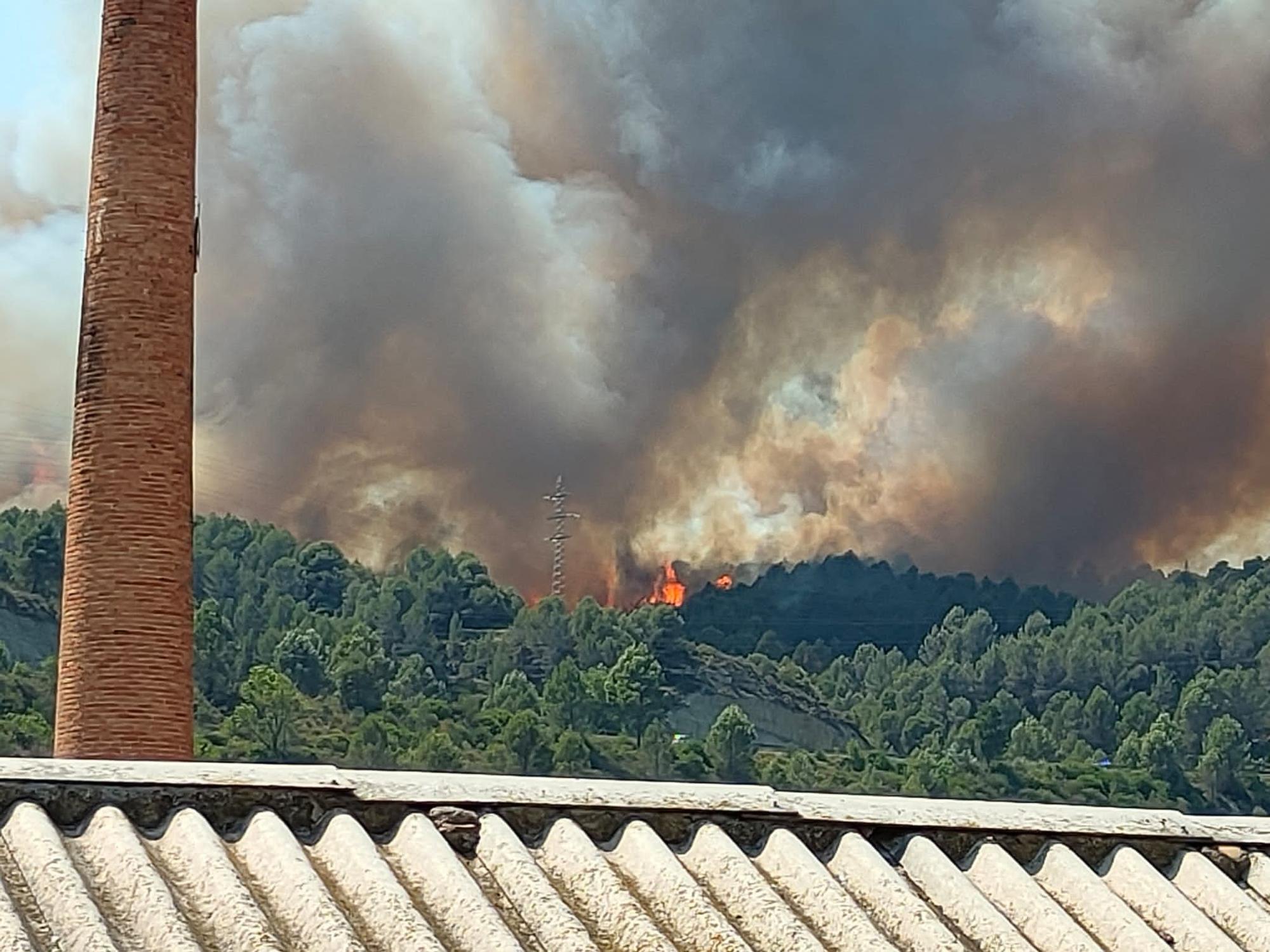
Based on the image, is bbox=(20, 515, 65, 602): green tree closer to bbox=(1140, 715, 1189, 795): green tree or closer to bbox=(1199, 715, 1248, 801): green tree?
bbox=(1140, 715, 1189, 795): green tree

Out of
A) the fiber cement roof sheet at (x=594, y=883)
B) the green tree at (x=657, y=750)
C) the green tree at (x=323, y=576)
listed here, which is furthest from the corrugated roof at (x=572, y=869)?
the green tree at (x=323, y=576)

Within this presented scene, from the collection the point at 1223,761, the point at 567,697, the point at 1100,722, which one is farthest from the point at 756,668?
the point at 1223,761

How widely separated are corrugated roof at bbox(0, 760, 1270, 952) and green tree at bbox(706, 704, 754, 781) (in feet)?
143

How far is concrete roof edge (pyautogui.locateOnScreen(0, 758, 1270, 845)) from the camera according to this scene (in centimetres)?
259

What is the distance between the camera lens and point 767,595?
53.4 metres

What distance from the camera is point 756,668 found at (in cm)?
5384

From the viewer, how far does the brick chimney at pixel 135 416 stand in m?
11.7

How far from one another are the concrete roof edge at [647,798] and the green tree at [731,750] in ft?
142

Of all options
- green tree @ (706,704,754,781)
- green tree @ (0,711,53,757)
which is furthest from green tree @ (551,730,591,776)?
green tree @ (0,711,53,757)

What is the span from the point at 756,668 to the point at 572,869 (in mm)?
51582

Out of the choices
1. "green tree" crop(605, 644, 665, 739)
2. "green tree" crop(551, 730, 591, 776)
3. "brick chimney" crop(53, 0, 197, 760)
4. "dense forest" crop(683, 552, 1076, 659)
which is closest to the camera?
"brick chimney" crop(53, 0, 197, 760)

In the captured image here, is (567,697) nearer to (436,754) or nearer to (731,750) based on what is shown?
(731,750)

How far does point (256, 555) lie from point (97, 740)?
38.4 m

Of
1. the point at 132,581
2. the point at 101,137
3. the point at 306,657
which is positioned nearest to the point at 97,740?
the point at 132,581
